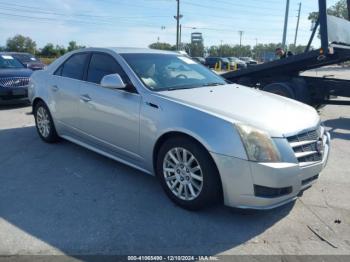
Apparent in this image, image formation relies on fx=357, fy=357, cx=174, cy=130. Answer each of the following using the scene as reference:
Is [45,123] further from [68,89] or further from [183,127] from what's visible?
[183,127]

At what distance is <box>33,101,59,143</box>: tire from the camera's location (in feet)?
19.3

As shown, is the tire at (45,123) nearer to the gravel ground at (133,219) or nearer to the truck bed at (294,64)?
the gravel ground at (133,219)

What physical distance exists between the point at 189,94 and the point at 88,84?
5.26ft

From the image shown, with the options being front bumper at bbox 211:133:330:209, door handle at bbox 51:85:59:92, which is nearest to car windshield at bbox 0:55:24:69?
door handle at bbox 51:85:59:92

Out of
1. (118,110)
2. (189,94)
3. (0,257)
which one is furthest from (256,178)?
(0,257)

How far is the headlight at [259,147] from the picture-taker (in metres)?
3.21

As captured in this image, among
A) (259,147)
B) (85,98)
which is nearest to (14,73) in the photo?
(85,98)

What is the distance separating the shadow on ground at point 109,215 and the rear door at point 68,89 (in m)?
0.72

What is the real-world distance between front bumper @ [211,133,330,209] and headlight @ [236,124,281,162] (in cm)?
6

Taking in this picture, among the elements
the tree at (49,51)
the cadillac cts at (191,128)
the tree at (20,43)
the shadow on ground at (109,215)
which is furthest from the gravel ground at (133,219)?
the tree at (20,43)

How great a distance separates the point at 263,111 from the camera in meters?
3.73

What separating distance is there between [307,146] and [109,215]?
6.91 ft

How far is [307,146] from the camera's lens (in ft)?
11.6

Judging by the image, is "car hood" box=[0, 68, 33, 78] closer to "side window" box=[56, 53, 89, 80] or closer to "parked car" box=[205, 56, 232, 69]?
"side window" box=[56, 53, 89, 80]
